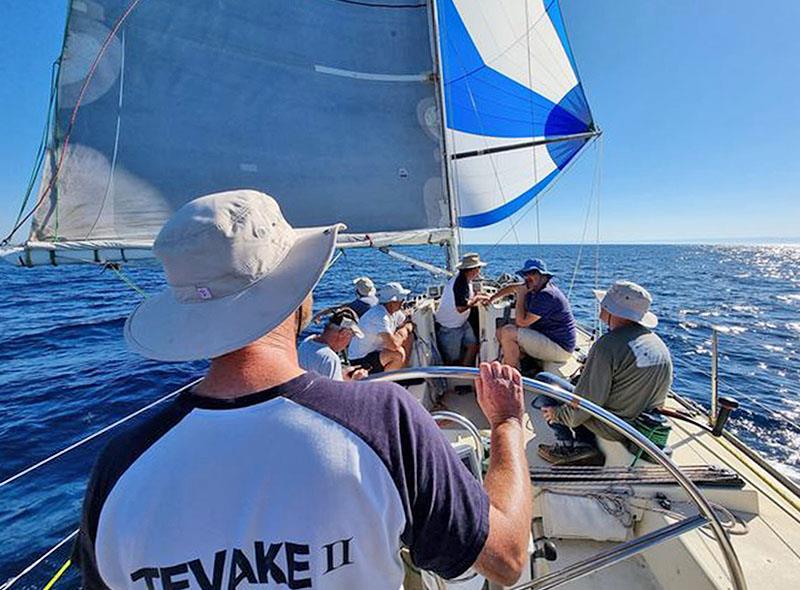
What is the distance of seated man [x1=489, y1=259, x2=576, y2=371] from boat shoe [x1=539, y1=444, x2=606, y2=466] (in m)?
1.33

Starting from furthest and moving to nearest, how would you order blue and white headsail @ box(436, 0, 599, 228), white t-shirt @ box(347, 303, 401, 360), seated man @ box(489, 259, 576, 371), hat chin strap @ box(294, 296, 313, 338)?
blue and white headsail @ box(436, 0, 599, 228) < seated man @ box(489, 259, 576, 371) < white t-shirt @ box(347, 303, 401, 360) < hat chin strap @ box(294, 296, 313, 338)

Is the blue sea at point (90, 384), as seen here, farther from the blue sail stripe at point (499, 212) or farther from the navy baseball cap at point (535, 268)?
the blue sail stripe at point (499, 212)

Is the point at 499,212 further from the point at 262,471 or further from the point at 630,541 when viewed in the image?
the point at 262,471

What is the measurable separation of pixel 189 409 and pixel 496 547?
0.56 m

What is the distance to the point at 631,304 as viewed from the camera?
217cm

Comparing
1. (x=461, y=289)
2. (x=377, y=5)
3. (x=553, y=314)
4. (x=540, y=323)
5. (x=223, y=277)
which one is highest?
(x=377, y=5)

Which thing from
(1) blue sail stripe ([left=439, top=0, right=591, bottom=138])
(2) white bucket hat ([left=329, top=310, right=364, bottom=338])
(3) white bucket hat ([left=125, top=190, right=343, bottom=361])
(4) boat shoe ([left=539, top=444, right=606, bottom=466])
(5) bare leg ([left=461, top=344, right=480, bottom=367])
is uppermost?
(1) blue sail stripe ([left=439, top=0, right=591, bottom=138])

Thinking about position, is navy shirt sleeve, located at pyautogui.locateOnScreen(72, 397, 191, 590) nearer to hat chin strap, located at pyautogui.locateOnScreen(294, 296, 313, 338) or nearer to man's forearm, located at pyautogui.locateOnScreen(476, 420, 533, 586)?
hat chin strap, located at pyautogui.locateOnScreen(294, 296, 313, 338)

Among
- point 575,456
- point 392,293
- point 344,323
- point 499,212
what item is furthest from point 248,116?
point 575,456

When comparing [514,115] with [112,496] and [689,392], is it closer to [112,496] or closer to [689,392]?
[689,392]

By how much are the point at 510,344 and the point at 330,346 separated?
6.89 ft

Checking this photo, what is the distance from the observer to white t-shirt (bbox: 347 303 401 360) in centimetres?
350

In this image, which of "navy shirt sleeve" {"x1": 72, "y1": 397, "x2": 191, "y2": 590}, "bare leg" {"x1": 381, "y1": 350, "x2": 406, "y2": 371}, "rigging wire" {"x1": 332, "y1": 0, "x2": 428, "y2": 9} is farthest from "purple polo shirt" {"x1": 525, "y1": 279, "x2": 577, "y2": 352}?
"rigging wire" {"x1": 332, "y1": 0, "x2": 428, "y2": 9}

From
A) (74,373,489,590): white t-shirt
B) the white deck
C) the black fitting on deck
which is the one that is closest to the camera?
(74,373,489,590): white t-shirt
